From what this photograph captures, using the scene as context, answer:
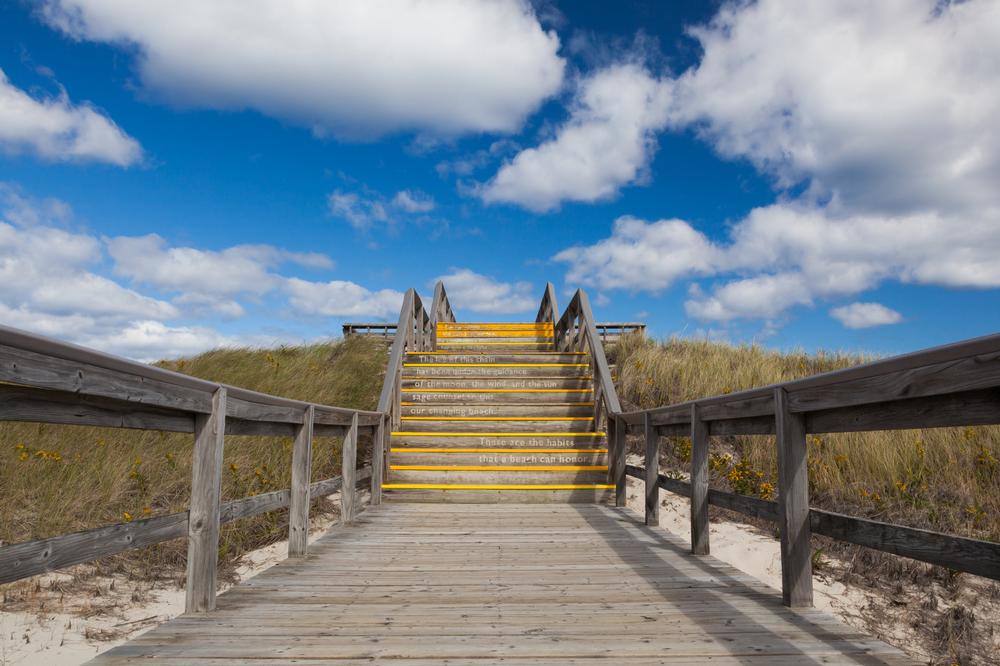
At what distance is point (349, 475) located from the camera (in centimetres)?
566

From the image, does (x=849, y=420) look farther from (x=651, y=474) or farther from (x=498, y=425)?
(x=498, y=425)

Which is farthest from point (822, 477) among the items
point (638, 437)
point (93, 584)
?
point (93, 584)

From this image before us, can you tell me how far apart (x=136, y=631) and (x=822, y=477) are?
6.47 meters

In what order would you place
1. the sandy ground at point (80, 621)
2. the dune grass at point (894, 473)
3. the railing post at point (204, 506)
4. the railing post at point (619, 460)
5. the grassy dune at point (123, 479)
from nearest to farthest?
1. the railing post at point (204, 506)
2. the sandy ground at point (80, 621)
3. the grassy dune at point (123, 479)
4. the dune grass at point (894, 473)
5. the railing post at point (619, 460)

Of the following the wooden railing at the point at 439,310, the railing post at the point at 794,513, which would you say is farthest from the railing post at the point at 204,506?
the wooden railing at the point at 439,310

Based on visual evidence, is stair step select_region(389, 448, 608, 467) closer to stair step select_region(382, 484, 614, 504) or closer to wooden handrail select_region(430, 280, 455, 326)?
stair step select_region(382, 484, 614, 504)

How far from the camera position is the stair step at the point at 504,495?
23.4 feet

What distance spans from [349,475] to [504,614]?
114 inches

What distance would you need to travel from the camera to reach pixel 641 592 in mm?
3512

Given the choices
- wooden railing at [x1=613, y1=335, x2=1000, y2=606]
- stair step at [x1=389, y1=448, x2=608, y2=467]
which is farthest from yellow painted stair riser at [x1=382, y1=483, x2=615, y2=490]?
wooden railing at [x1=613, y1=335, x2=1000, y2=606]

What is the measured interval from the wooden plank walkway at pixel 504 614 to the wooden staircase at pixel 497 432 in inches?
89.4

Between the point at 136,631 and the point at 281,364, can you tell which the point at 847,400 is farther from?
the point at 281,364

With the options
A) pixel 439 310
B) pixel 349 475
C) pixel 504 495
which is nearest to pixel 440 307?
pixel 439 310

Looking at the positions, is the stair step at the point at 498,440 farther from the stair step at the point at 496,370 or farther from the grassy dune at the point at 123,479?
the stair step at the point at 496,370
